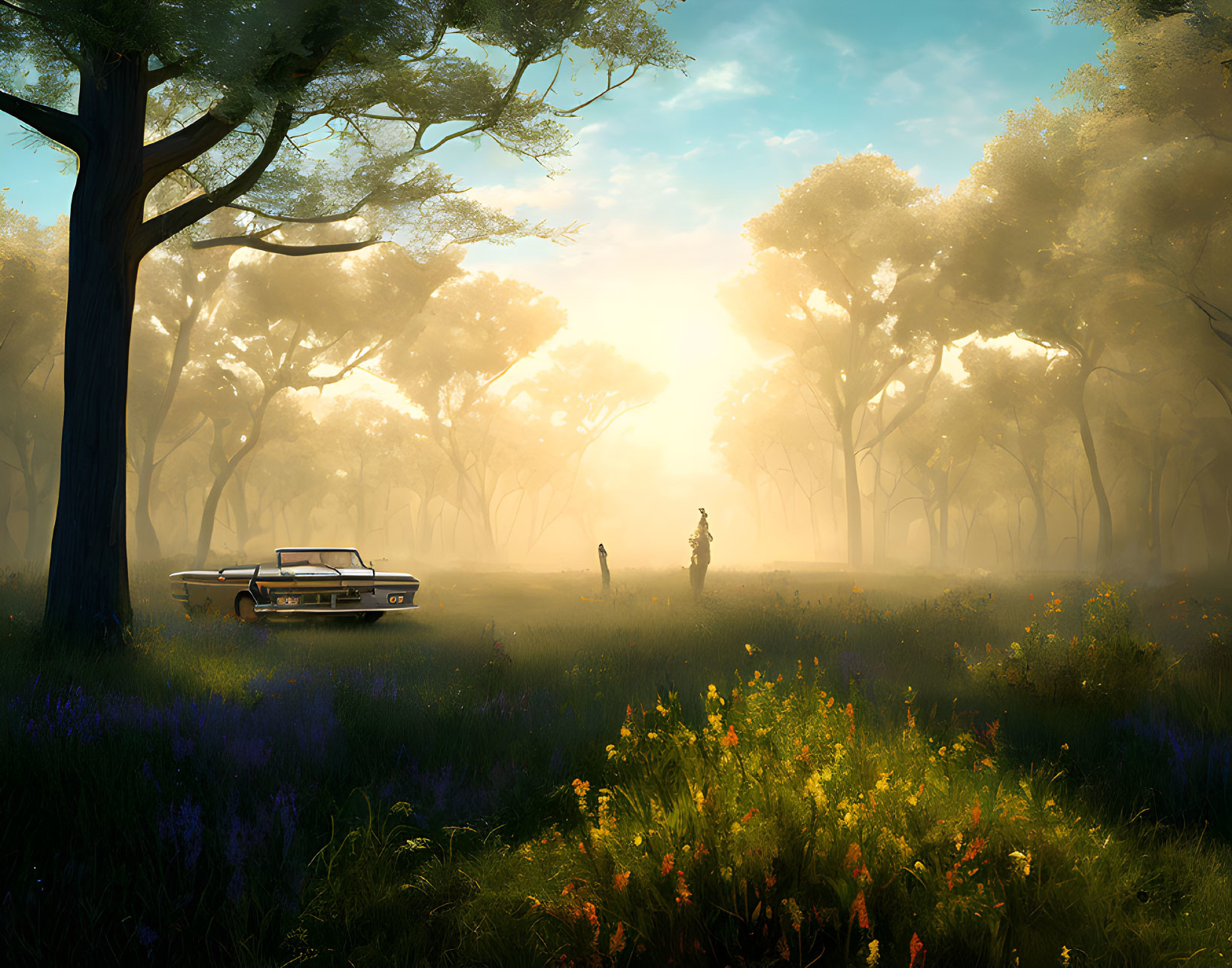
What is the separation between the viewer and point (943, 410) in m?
36.7

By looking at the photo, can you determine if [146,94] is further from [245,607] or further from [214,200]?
[245,607]

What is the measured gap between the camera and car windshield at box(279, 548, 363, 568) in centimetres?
1225

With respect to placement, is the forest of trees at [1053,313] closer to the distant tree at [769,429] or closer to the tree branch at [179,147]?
the distant tree at [769,429]

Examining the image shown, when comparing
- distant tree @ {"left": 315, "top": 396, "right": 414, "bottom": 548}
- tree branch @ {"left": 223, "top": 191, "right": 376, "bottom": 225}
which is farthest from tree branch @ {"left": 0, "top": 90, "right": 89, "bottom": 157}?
distant tree @ {"left": 315, "top": 396, "right": 414, "bottom": 548}

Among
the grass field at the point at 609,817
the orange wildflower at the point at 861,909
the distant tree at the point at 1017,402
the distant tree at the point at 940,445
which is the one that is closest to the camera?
the orange wildflower at the point at 861,909

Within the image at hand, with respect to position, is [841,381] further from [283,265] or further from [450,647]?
[450,647]

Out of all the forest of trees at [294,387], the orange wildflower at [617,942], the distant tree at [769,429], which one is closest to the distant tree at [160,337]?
the forest of trees at [294,387]

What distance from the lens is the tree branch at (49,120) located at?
27.0 feet

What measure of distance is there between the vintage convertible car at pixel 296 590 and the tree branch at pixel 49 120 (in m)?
5.86

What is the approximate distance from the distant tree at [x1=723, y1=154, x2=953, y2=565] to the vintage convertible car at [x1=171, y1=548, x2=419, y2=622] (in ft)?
74.5

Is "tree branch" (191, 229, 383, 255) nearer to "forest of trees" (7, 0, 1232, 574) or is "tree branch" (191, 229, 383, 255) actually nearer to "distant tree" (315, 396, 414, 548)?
"forest of trees" (7, 0, 1232, 574)

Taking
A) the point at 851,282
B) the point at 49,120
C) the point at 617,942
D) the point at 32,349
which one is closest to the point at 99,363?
the point at 49,120

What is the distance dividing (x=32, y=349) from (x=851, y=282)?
3171 cm

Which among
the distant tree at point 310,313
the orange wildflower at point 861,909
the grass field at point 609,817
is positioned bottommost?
the grass field at point 609,817
